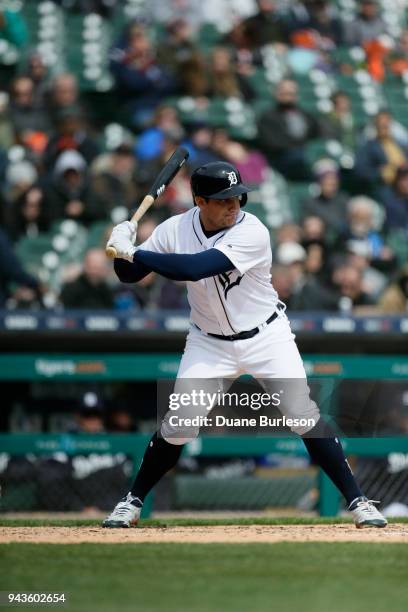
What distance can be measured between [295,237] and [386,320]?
1.34m

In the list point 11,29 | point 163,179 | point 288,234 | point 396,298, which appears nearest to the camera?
point 163,179

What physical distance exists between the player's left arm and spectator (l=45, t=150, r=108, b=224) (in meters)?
5.18

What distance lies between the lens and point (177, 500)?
27.7ft

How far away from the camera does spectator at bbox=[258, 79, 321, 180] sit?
11352 millimetres

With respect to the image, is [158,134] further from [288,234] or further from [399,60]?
[399,60]

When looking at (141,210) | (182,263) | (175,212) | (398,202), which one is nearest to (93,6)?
(175,212)

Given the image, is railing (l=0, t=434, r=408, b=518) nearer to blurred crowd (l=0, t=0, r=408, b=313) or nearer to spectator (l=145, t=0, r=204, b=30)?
blurred crowd (l=0, t=0, r=408, b=313)

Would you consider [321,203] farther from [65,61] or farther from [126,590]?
[126,590]

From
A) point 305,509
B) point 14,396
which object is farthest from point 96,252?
point 305,509

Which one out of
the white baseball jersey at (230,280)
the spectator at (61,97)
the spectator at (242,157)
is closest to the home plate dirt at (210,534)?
the white baseball jersey at (230,280)

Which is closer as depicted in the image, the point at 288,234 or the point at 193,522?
the point at 193,522

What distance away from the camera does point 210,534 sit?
5410 millimetres

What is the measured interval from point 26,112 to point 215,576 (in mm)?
7482

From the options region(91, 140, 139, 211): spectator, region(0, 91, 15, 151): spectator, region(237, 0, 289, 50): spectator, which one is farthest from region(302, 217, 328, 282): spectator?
region(237, 0, 289, 50): spectator
